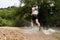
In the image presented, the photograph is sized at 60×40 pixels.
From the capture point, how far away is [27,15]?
20.8m

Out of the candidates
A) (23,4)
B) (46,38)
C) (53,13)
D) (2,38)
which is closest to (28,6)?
(23,4)

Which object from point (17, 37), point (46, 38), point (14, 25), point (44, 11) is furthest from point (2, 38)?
point (44, 11)

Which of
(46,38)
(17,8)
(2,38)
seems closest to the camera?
(2,38)

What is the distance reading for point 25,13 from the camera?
2109 centimetres

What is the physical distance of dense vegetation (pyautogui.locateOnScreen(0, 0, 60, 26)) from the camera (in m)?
20.0

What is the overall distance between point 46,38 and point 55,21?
6.26 metres

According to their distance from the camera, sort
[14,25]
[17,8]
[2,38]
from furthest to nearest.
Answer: [17,8]
[14,25]
[2,38]

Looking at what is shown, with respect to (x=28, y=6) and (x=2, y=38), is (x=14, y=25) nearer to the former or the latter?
(x=28, y=6)

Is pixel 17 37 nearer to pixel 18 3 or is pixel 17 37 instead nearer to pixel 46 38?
pixel 46 38

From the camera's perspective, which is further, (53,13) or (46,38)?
(53,13)

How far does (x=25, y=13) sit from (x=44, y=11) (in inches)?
56.6

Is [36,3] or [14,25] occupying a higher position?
[36,3]

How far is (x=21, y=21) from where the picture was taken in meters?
20.2

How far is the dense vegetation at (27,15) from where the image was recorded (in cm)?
1998
